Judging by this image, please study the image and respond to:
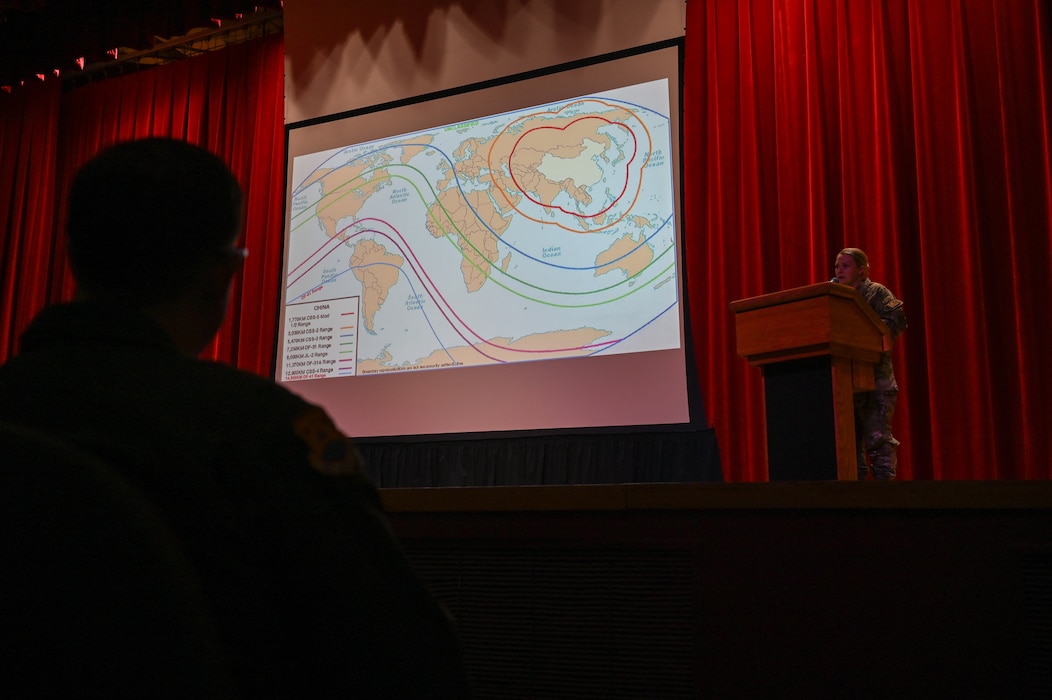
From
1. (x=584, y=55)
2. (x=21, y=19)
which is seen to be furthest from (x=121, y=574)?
(x=21, y=19)

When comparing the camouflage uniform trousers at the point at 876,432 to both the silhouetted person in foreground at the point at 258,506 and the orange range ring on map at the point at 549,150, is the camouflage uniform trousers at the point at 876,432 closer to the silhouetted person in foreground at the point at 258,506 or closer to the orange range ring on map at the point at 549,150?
the orange range ring on map at the point at 549,150

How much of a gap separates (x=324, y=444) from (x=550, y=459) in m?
3.28

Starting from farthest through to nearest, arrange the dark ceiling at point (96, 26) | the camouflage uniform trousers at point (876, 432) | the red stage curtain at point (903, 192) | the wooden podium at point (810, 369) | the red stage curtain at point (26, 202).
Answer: the red stage curtain at point (26, 202), the dark ceiling at point (96, 26), the red stage curtain at point (903, 192), the camouflage uniform trousers at point (876, 432), the wooden podium at point (810, 369)

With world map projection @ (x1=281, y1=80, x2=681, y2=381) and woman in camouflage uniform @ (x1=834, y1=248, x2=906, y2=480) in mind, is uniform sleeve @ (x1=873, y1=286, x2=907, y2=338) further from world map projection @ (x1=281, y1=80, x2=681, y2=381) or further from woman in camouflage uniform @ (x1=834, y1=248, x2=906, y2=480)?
world map projection @ (x1=281, y1=80, x2=681, y2=381)

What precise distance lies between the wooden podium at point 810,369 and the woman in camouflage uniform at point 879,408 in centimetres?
12

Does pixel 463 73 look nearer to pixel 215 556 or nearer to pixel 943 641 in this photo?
pixel 943 641

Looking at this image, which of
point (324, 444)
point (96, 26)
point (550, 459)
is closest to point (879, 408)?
point (550, 459)

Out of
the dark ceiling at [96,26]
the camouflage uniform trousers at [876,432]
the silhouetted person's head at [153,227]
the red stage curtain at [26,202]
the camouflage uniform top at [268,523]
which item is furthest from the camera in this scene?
the red stage curtain at [26,202]

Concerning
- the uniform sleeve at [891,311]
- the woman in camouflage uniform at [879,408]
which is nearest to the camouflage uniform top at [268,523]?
the woman in camouflage uniform at [879,408]

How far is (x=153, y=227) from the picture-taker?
781mm

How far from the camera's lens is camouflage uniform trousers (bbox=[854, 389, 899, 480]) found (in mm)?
2240

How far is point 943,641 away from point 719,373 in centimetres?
250

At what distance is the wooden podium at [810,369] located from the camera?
195 centimetres

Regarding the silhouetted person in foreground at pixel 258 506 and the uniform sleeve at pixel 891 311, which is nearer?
the silhouetted person in foreground at pixel 258 506
